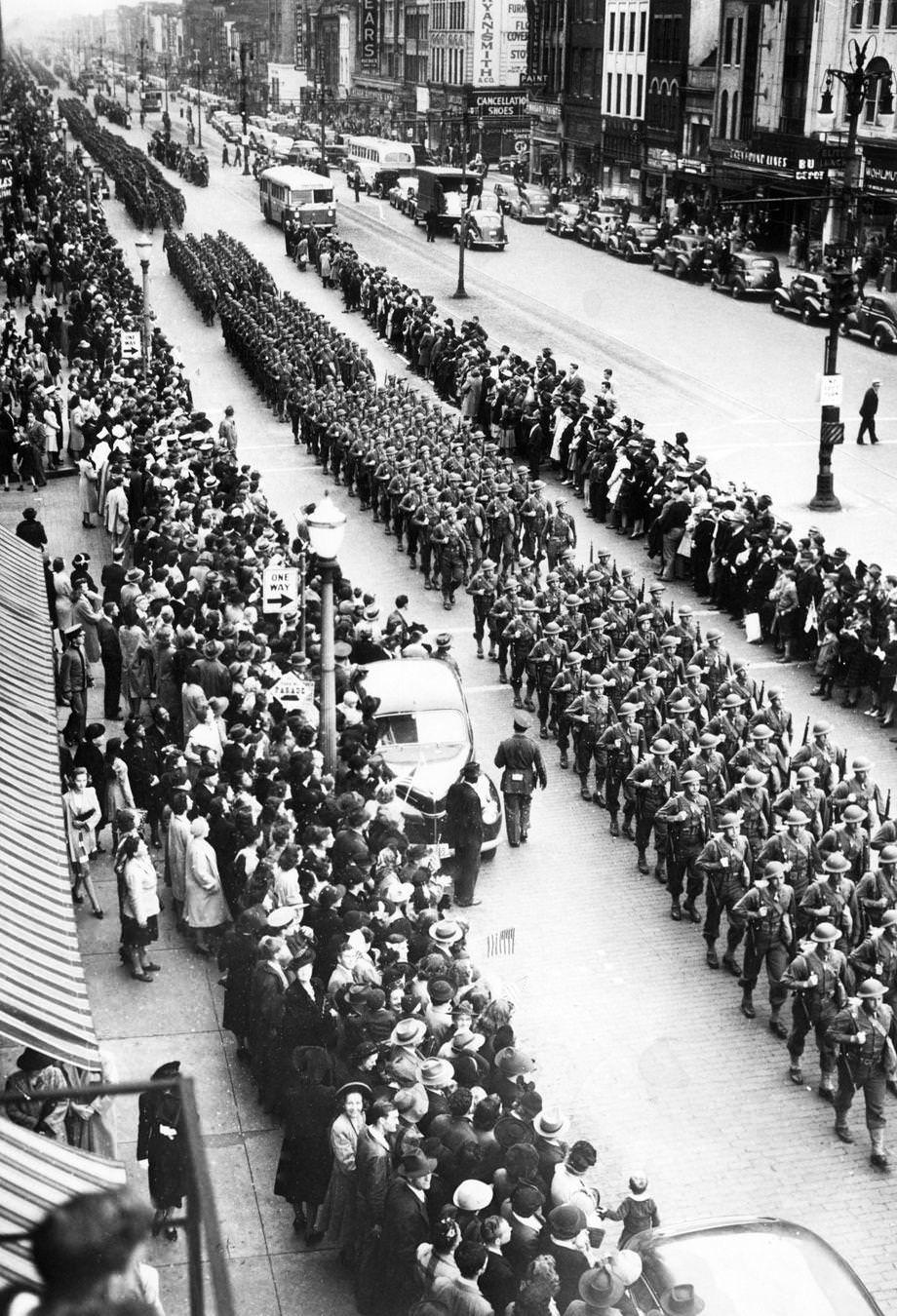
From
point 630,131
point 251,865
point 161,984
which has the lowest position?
point 161,984

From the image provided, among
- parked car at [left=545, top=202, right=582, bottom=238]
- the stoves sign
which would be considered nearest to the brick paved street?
parked car at [left=545, top=202, right=582, bottom=238]

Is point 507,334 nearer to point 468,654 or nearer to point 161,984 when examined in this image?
point 468,654

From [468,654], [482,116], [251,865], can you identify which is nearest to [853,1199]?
[251,865]

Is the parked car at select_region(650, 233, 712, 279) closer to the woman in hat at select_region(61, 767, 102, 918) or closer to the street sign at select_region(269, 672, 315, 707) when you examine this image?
the street sign at select_region(269, 672, 315, 707)

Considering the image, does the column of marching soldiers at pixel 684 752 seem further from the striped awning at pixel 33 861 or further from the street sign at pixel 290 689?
the striped awning at pixel 33 861

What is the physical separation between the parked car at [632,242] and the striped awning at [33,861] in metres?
44.0

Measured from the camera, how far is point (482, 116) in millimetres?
87500

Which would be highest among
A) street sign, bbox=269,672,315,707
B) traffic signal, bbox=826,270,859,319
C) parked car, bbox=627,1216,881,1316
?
traffic signal, bbox=826,270,859,319

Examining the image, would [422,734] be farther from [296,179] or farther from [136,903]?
[296,179]

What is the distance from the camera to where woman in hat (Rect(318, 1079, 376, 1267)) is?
9.78 meters

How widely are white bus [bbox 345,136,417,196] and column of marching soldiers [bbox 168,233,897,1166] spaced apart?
52.4 m

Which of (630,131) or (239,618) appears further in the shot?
(630,131)

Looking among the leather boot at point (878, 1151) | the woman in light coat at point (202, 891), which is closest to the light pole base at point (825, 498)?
the woman in light coat at point (202, 891)

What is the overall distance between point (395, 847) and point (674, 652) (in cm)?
576
